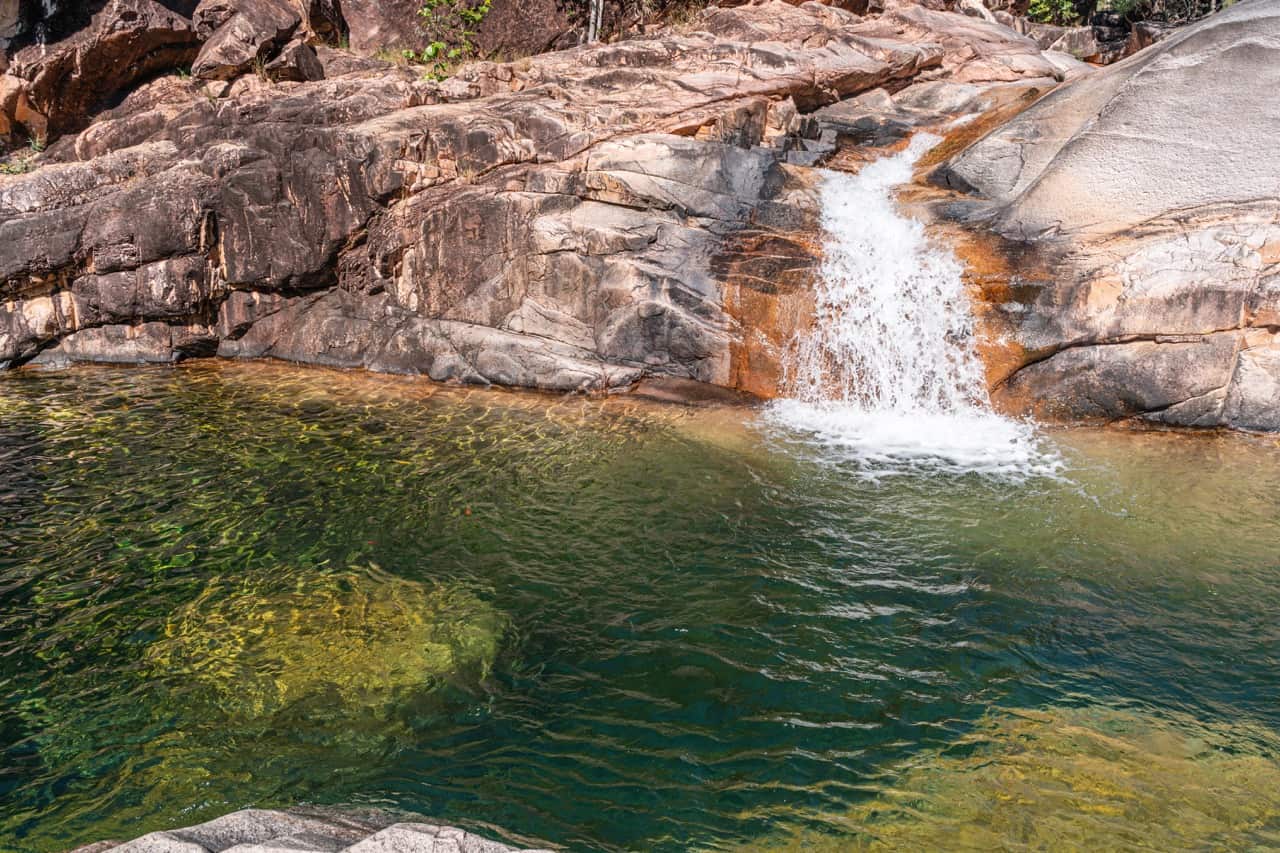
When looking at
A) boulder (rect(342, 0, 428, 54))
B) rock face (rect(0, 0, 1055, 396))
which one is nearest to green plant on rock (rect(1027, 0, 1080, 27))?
rock face (rect(0, 0, 1055, 396))

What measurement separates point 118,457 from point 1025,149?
13332mm

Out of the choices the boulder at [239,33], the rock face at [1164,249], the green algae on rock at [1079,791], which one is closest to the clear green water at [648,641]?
the green algae on rock at [1079,791]

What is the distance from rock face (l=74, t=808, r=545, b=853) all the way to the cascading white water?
26.7 feet

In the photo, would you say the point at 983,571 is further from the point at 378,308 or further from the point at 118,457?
the point at 378,308

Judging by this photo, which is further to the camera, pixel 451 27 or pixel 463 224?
pixel 451 27

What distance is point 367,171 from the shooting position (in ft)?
47.5

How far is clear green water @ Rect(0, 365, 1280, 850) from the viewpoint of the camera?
499 centimetres

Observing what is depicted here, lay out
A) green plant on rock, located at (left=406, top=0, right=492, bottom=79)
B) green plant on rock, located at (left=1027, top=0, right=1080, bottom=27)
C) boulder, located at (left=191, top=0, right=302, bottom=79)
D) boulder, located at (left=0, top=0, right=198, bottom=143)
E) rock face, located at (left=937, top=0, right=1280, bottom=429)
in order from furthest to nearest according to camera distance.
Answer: green plant on rock, located at (left=1027, top=0, right=1080, bottom=27) → green plant on rock, located at (left=406, top=0, right=492, bottom=79) → boulder, located at (left=0, top=0, right=198, bottom=143) → boulder, located at (left=191, top=0, right=302, bottom=79) → rock face, located at (left=937, top=0, right=1280, bottom=429)

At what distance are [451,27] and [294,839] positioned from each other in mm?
20677

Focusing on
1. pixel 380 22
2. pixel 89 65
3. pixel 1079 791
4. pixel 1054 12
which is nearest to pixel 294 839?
pixel 1079 791

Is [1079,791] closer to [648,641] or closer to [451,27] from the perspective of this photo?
[648,641]

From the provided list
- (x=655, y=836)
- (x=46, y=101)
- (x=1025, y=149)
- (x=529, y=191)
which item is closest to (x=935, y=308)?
(x=1025, y=149)

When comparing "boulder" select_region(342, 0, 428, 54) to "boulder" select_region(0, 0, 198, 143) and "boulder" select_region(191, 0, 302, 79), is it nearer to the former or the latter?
"boulder" select_region(191, 0, 302, 79)

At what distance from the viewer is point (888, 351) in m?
12.4
